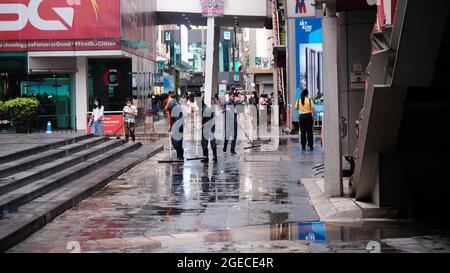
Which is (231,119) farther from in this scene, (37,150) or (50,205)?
(50,205)

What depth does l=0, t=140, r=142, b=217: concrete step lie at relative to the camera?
31.9 ft

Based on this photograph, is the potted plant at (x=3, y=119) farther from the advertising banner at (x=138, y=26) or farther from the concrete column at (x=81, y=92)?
the advertising banner at (x=138, y=26)

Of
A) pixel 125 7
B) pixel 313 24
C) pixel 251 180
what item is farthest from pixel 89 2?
pixel 251 180

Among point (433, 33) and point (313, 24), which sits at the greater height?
point (313, 24)

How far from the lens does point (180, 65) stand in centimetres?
6806

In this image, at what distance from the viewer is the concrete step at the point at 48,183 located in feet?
31.9

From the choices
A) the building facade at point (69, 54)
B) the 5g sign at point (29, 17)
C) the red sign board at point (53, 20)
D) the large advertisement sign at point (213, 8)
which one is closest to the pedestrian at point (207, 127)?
the building facade at point (69, 54)

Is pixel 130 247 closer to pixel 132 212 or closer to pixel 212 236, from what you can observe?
pixel 212 236

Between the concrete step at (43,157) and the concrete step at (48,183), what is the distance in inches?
21.6

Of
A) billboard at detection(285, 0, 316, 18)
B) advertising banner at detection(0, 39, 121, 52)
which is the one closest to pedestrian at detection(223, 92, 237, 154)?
billboard at detection(285, 0, 316, 18)

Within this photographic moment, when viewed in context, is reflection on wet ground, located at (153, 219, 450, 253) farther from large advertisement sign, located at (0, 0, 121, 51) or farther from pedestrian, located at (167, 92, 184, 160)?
large advertisement sign, located at (0, 0, 121, 51)

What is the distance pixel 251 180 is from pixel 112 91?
20.5m

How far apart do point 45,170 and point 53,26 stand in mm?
17382

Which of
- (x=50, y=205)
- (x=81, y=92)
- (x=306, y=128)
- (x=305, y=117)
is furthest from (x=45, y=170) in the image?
(x=81, y=92)
